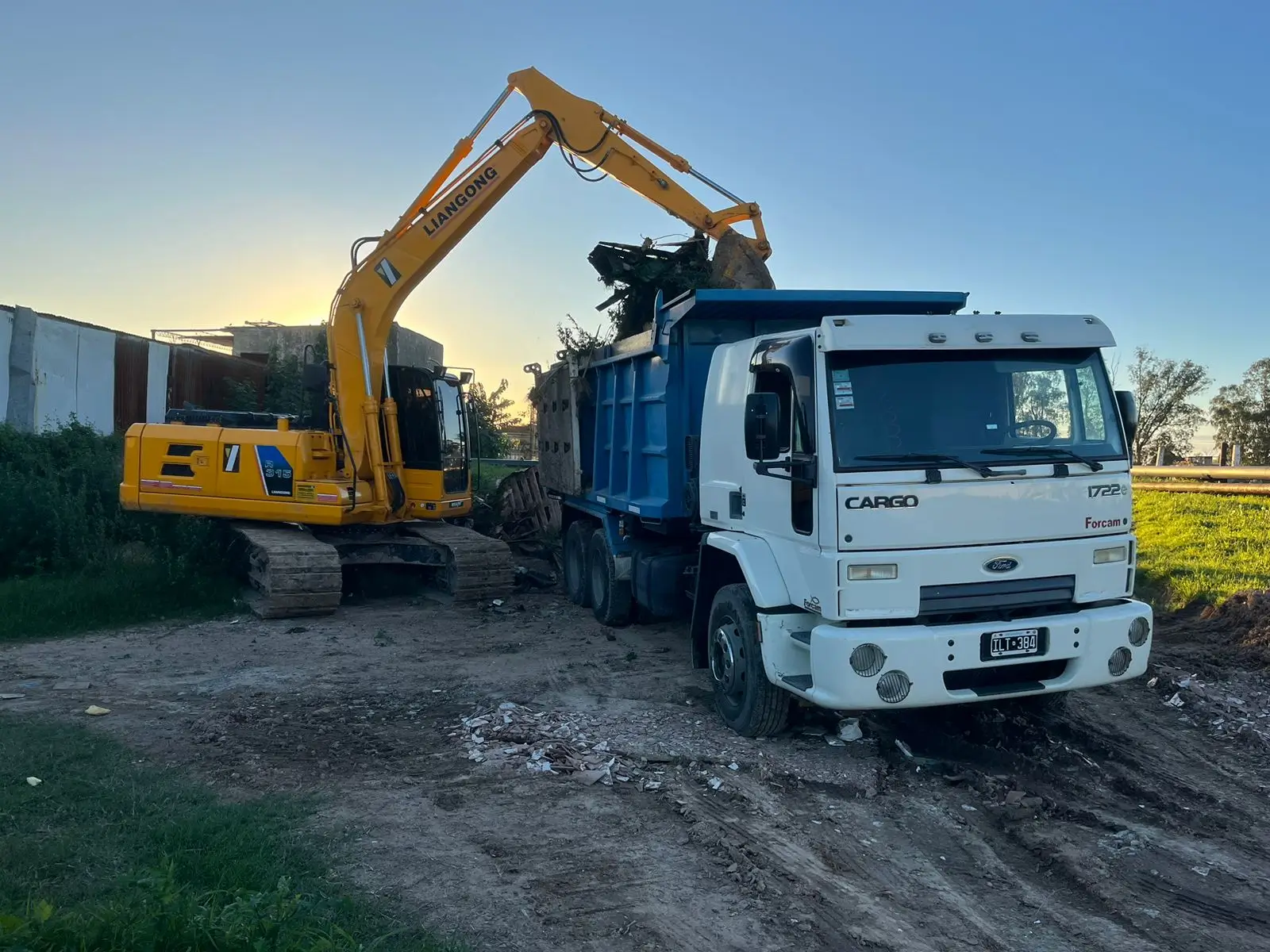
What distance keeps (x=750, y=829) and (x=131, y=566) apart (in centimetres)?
903

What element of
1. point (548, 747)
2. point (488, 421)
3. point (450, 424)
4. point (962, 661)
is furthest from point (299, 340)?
point (962, 661)

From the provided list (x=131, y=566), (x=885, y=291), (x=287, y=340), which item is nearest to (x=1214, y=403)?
(x=287, y=340)

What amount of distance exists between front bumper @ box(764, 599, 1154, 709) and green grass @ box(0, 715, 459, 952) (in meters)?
2.48

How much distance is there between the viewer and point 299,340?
3003 centimetres

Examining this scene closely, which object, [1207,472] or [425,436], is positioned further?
[1207,472]

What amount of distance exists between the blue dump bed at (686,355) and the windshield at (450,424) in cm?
384

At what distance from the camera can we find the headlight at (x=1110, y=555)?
5.62 meters

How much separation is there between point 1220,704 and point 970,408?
297 centimetres

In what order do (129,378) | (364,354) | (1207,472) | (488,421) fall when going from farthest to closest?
1. (488,421)
2. (129,378)
3. (1207,472)
4. (364,354)

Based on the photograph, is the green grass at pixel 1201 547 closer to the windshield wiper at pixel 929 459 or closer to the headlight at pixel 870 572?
the windshield wiper at pixel 929 459

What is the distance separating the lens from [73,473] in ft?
42.4

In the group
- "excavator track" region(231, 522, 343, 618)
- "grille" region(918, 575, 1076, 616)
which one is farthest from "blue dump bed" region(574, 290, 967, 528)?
"excavator track" region(231, 522, 343, 618)

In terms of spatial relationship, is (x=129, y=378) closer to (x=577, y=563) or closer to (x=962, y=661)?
(x=577, y=563)

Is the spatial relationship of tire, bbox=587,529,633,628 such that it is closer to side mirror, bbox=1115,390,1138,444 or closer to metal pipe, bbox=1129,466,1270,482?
A: side mirror, bbox=1115,390,1138,444
